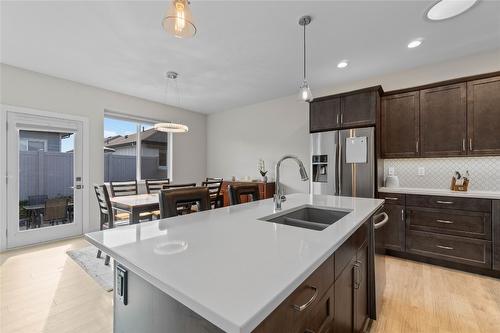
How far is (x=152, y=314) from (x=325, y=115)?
343 centimetres

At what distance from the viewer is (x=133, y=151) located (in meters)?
4.85

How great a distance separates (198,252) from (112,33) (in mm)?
2797

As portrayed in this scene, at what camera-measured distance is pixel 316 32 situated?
8.09 ft

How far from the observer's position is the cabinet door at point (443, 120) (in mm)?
2793

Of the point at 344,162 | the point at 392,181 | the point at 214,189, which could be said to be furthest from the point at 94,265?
the point at 392,181

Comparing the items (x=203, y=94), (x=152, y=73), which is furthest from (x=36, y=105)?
(x=203, y=94)

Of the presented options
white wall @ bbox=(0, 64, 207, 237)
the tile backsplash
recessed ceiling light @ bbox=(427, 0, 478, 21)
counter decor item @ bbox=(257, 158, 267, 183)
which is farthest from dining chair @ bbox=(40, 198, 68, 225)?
recessed ceiling light @ bbox=(427, 0, 478, 21)

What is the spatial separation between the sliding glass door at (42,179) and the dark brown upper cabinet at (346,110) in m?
4.12

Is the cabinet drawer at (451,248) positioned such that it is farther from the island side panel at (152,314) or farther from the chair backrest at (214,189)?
the island side panel at (152,314)

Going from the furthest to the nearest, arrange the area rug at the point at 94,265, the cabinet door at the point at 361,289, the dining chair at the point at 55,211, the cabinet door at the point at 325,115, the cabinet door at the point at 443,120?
the dining chair at the point at 55,211 → the cabinet door at the point at 325,115 → the cabinet door at the point at 443,120 → the area rug at the point at 94,265 → the cabinet door at the point at 361,289

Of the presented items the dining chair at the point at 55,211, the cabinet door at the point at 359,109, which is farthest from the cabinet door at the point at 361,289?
the dining chair at the point at 55,211

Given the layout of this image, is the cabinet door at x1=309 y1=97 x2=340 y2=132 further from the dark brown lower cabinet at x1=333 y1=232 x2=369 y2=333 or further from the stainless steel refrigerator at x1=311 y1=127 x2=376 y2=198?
the dark brown lower cabinet at x1=333 y1=232 x2=369 y2=333

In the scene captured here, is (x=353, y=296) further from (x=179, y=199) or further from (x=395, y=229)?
(x=395, y=229)

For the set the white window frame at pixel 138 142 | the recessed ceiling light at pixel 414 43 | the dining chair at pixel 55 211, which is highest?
the recessed ceiling light at pixel 414 43
